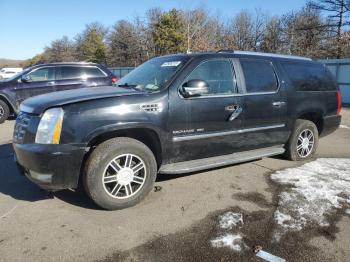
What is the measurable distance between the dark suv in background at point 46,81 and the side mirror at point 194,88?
23.0 feet

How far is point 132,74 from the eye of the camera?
5332mm

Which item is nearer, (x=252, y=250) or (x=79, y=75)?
(x=252, y=250)

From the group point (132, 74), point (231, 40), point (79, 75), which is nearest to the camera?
point (132, 74)

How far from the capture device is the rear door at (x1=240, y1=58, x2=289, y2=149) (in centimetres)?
505

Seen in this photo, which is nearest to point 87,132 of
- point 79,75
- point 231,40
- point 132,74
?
point 132,74

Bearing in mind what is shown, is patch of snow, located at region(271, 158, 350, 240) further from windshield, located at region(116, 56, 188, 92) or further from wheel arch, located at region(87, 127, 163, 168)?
windshield, located at region(116, 56, 188, 92)

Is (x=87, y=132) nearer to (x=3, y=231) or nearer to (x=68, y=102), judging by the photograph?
(x=68, y=102)

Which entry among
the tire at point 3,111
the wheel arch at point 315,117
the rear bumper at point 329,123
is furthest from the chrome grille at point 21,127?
the tire at point 3,111

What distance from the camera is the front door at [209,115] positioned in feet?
14.4

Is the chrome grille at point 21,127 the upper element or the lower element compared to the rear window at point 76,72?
lower

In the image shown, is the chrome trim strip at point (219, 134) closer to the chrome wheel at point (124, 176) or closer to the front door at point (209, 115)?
the front door at point (209, 115)

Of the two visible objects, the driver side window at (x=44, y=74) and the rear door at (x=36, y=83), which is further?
the driver side window at (x=44, y=74)

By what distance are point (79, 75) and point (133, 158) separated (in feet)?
24.9

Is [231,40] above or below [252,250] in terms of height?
above
